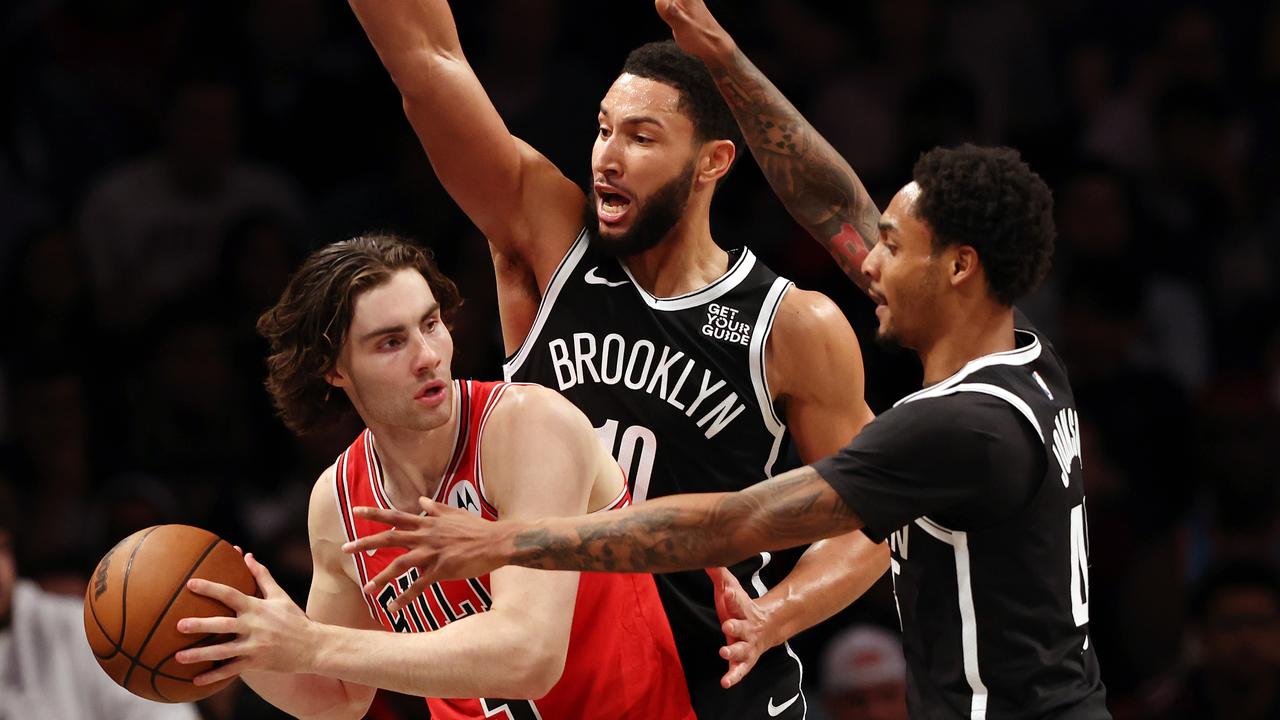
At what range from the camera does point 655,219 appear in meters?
4.60

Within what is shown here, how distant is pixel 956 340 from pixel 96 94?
20.2 ft

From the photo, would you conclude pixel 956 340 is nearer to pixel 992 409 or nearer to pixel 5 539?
pixel 992 409

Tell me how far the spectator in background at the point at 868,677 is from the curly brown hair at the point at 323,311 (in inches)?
112

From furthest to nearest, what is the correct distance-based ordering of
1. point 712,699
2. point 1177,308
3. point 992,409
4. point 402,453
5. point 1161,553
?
point 1177,308 < point 1161,553 < point 712,699 < point 402,453 < point 992,409

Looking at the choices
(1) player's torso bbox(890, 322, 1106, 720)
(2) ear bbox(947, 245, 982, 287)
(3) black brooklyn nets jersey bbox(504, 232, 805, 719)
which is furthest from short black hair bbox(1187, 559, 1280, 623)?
(2) ear bbox(947, 245, 982, 287)

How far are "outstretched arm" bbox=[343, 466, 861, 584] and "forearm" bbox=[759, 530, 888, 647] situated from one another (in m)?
0.74

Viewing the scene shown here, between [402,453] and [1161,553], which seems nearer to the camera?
[402,453]

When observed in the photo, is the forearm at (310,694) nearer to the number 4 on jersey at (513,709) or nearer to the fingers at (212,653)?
the number 4 on jersey at (513,709)

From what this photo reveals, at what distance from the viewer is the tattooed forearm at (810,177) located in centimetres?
460

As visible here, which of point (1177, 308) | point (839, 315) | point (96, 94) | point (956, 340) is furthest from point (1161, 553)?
point (96, 94)

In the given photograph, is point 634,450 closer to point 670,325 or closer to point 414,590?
point 670,325

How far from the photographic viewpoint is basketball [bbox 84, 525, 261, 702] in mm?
3740

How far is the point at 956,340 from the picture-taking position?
3.83m

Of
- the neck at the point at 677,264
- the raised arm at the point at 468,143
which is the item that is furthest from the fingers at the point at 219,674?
the neck at the point at 677,264
